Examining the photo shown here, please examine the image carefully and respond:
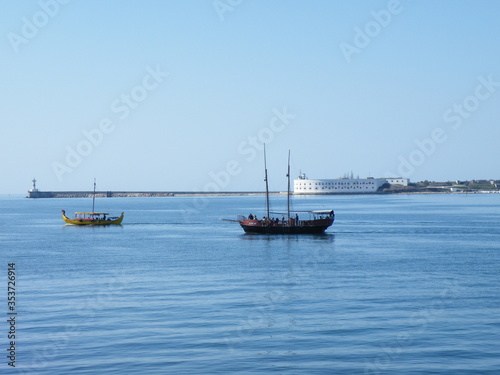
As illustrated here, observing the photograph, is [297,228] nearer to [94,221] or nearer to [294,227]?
[294,227]

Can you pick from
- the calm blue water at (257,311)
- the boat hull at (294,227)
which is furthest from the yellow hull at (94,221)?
the calm blue water at (257,311)

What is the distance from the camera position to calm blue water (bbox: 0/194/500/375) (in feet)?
73.9

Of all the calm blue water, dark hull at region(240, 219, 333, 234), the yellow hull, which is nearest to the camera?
the calm blue water

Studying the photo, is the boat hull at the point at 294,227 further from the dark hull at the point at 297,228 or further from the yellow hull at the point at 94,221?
the yellow hull at the point at 94,221

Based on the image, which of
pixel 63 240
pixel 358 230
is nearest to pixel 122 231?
pixel 63 240

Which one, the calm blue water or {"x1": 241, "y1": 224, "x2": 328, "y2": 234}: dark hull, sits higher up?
{"x1": 241, "y1": 224, "x2": 328, "y2": 234}: dark hull

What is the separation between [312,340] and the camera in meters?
25.0

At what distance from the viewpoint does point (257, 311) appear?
30.3m

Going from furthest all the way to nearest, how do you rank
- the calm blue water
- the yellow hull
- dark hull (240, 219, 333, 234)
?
the yellow hull < dark hull (240, 219, 333, 234) < the calm blue water

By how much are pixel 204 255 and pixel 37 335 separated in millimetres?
29271

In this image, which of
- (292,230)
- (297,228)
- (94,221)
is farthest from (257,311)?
(94,221)

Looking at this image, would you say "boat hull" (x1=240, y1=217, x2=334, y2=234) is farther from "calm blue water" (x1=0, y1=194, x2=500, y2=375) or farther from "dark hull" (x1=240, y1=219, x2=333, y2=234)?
"calm blue water" (x1=0, y1=194, x2=500, y2=375)

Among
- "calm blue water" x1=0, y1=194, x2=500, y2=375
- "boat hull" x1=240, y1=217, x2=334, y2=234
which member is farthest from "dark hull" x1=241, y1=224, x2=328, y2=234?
"calm blue water" x1=0, y1=194, x2=500, y2=375

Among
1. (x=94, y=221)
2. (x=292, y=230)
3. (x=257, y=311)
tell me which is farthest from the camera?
(x=94, y=221)
